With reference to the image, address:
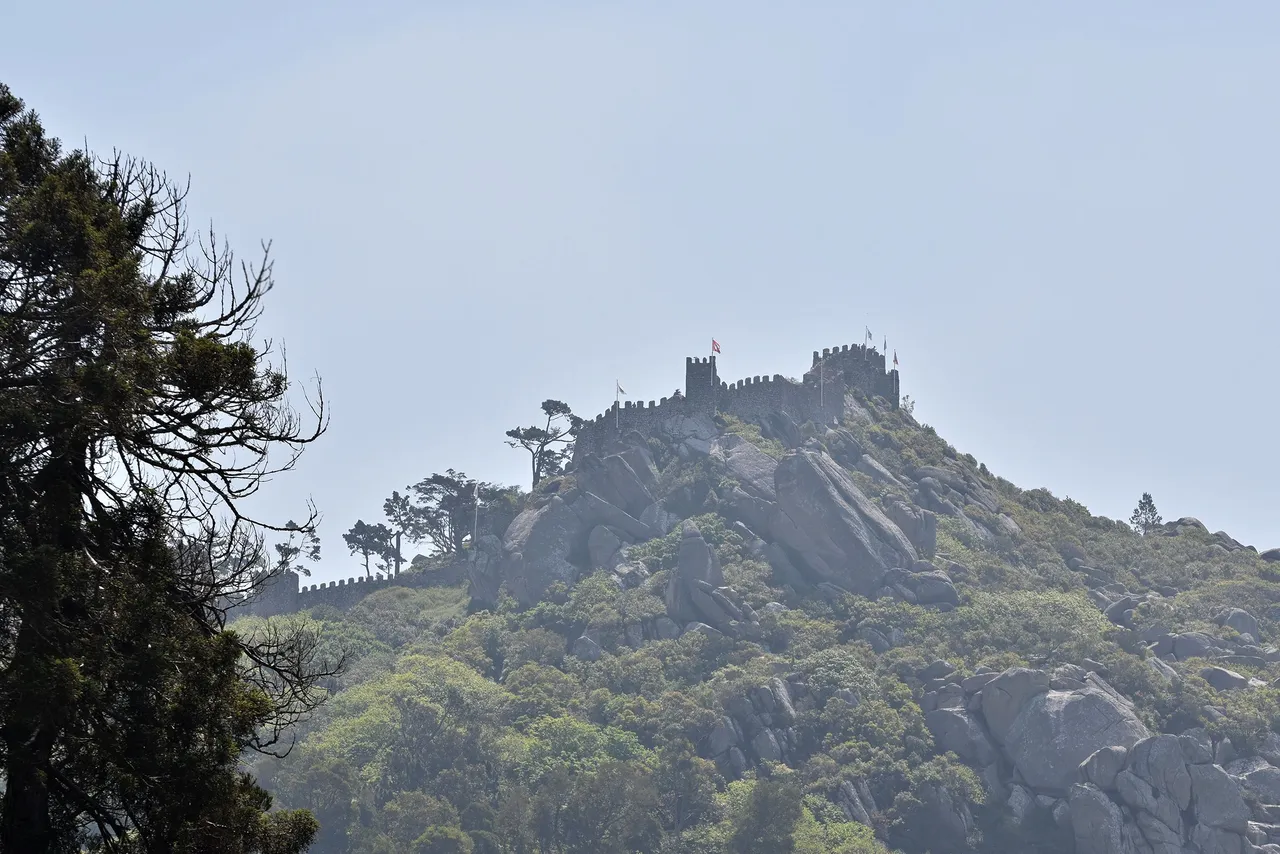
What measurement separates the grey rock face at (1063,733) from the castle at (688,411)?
24.2m

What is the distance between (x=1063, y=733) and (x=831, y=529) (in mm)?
16036

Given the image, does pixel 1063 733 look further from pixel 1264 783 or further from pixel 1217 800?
pixel 1264 783

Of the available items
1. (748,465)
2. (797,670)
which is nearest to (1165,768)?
(797,670)

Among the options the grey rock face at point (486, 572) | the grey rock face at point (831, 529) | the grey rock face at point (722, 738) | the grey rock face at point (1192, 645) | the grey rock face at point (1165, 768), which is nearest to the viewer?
the grey rock face at point (1165, 768)

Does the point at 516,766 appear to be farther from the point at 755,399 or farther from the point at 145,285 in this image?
the point at 145,285

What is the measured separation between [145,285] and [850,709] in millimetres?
53377

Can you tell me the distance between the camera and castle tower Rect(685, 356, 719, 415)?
3425 inches

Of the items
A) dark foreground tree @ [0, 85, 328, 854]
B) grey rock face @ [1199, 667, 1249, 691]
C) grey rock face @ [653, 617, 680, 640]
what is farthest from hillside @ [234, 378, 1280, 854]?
dark foreground tree @ [0, 85, 328, 854]

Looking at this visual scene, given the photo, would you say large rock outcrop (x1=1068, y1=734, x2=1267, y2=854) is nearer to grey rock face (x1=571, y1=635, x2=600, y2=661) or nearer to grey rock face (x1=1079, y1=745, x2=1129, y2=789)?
grey rock face (x1=1079, y1=745, x2=1129, y2=789)

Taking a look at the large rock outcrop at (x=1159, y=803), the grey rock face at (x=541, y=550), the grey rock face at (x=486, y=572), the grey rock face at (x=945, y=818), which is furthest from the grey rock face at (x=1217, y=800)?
the grey rock face at (x=486, y=572)

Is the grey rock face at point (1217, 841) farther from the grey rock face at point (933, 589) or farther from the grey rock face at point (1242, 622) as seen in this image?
the grey rock face at point (1242, 622)

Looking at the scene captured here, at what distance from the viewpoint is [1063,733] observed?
65.6 meters

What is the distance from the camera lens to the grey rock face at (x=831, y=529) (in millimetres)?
78188

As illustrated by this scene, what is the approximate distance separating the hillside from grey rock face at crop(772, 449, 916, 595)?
0.10 meters
